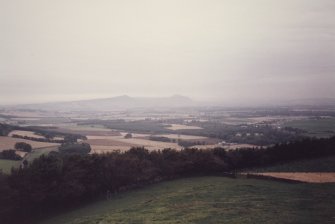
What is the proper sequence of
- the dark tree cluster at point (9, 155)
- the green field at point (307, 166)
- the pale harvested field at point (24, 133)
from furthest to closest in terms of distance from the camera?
the pale harvested field at point (24, 133), the dark tree cluster at point (9, 155), the green field at point (307, 166)

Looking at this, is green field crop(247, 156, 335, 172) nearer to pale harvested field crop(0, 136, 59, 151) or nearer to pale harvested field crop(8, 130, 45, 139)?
pale harvested field crop(0, 136, 59, 151)

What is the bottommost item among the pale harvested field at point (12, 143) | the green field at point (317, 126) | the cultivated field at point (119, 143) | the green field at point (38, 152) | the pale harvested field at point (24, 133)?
the green field at point (38, 152)

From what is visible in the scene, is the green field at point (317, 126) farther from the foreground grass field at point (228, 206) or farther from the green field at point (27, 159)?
the green field at point (27, 159)

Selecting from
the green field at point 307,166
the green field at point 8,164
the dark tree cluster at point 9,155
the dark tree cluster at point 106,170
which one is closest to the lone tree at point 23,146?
the dark tree cluster at point 9,155

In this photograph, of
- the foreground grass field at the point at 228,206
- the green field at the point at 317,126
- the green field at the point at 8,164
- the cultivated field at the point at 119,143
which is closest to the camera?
the foreground grass field at the point at 228,206

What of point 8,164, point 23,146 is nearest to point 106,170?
point 8,164

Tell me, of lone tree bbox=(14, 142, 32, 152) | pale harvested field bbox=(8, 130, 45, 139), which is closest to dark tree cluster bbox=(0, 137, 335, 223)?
lone tree bbox=(14, 142, 32, 152)

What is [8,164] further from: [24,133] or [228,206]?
[228,206]
